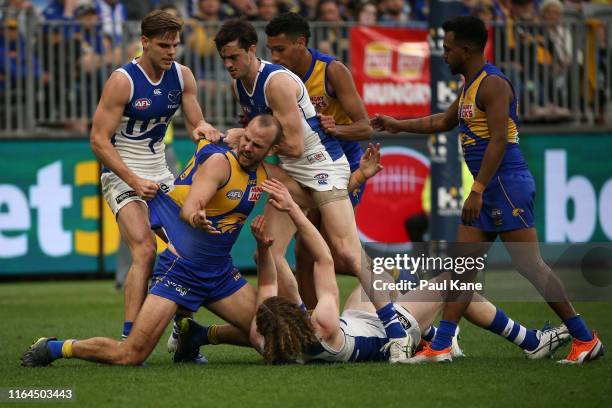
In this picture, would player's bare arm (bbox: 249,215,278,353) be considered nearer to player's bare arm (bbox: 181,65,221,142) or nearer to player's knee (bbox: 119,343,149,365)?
player's knee (bbox: 119,343,149,365)

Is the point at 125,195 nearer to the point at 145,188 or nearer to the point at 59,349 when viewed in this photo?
the point at 145,188

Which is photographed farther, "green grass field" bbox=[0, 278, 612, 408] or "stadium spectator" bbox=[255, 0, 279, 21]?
"stadium spectator" bbox=[255, 0, 279, 21]

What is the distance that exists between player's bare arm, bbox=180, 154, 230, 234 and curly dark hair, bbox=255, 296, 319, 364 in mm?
665

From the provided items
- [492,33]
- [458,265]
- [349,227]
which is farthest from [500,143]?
[492,33]

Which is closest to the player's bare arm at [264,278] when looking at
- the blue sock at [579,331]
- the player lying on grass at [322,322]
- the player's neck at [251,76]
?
the player lying on grass at [322,322]

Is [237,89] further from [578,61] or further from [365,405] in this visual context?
[578,61]

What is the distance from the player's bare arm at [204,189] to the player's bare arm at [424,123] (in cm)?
167

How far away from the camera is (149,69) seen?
930cm

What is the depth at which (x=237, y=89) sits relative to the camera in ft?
30.0

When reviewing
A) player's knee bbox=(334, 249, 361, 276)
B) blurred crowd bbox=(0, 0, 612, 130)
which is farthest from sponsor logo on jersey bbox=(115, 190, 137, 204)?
blurred crowd bbox=(0, 0, 612, 130)

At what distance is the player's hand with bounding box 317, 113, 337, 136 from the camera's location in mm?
9336

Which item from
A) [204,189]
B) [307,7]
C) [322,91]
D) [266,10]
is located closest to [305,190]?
[322,91]

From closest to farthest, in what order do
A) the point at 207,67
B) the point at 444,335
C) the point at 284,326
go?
the point at 284,326 < the point at 444,335 < the point at 207,67

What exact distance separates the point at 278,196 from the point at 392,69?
8541 mm
